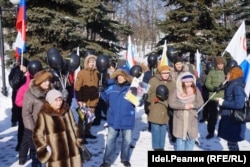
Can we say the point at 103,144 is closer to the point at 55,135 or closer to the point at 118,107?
the point at 118,107

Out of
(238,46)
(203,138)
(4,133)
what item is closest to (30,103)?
(4,133)

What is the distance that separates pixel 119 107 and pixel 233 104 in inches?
72.9

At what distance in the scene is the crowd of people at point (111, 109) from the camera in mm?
4598

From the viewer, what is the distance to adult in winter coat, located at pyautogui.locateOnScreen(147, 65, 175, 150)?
6.73 meters

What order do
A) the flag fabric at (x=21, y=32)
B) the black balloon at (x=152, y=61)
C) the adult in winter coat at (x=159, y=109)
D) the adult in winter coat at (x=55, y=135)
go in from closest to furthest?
the adult in winter coat at (x=55, y=135), the adult in winter coat at (x=159, y=109), the flag fabric at (x=21, y=32), the black balloon at (x=152, y=61)

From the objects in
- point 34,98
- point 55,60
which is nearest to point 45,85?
point 34,98

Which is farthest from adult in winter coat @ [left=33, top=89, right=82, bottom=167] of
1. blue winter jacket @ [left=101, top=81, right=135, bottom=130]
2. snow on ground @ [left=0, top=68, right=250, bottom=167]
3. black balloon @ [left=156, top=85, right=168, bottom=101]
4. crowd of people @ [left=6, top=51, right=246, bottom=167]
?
black balloon @ [left=156, top=85, right=168, bottom=101]

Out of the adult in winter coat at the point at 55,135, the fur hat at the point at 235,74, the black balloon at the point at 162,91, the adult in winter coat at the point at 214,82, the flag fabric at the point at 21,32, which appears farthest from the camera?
the adult in winter coat at the point at 214,82

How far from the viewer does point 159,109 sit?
6.77 metres

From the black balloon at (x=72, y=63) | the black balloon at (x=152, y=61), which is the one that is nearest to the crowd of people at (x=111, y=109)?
the black balloon at (x=72, y=63)

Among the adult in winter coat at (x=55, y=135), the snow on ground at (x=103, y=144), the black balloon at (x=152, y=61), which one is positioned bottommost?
the snow on ground at (x=103, y=144)

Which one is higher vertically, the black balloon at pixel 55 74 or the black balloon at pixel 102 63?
the black balloon at pixel 102 63

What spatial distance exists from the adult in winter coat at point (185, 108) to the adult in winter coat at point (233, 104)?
0.47m

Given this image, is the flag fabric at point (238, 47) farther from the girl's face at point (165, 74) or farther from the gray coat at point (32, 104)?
the gray coat at point (32, 104)
